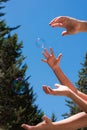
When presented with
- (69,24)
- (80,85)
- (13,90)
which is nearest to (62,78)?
(69,24)

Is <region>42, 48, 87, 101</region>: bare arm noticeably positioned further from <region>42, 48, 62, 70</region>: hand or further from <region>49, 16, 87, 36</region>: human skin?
<region>49, 16, 87, 36</region>: human skin

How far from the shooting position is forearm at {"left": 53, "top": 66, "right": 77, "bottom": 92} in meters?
4.63

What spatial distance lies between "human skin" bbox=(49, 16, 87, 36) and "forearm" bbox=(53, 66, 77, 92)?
0.49m

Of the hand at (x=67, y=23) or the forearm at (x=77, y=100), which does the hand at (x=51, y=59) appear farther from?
the forearm at (x=77, y=100)

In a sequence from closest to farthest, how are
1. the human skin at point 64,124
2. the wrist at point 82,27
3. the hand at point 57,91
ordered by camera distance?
the hand at point 57,91 < the human skin at point 64,124 < the wrist at point 82,27

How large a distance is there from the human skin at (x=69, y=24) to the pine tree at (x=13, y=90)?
27.5 m

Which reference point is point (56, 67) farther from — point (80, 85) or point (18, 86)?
point (80, 85)

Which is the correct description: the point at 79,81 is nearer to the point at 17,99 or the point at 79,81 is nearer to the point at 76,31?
the point at 17,99

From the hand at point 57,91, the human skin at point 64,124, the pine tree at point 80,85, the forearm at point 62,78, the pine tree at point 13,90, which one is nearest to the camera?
the hand at point 57,91

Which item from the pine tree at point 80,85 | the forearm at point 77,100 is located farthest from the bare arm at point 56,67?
the pine tree at point 80,85

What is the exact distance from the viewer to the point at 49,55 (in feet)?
16.0

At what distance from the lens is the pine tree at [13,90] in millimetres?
33156

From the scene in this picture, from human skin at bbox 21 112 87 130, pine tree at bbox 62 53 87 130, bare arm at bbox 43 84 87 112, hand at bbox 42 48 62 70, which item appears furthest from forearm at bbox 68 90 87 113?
pine tree at bbox 62 53 87 130

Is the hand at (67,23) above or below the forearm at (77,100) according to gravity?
above
